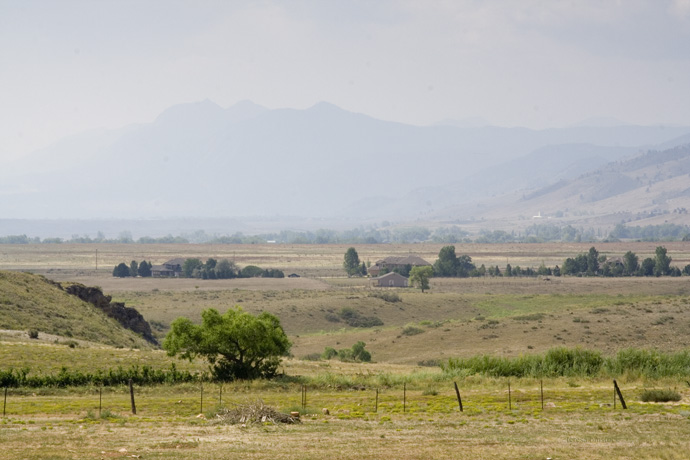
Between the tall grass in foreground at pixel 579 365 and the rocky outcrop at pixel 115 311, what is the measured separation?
39.6 m

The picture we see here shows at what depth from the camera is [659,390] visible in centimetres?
3312

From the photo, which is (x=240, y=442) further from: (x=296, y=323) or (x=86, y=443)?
(x=296, y=323)

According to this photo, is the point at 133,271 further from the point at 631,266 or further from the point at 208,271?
the point at 631,266

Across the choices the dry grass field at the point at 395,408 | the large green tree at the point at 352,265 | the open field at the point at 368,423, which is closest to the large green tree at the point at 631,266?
the large green tree at the point at 352,265

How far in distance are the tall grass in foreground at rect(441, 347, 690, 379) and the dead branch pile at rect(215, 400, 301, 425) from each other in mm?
14935

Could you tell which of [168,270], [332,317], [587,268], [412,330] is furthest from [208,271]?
[412,330]

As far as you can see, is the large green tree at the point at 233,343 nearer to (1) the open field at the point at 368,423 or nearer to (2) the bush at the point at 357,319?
(1) the open field at the point at 368,423

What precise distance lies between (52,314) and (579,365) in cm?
4170

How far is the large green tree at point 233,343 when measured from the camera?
43250 mm

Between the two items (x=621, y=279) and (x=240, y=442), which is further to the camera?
(x=621, y=279)

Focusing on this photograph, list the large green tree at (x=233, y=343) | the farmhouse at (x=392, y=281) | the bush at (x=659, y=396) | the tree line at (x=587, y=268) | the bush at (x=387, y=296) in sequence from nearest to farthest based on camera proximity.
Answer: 1. the bush at (x=659, y=396)
2. the large green tree at (x=233, y=343)
3. the bush at (x=387, y=296)
4. the farmhouse at (x=392, y=281)
5. the tree line at (x=587, y=268)

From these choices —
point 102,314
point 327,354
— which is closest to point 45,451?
point 327,354

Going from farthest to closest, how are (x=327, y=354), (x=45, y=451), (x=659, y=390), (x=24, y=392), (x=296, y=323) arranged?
1. (x=296, y=323)
2. (x=327, y=354)
3. (x=24, y=392)
4. (x=659, y=390)
5. (x=45, y=451)

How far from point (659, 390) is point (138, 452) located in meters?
20.6
